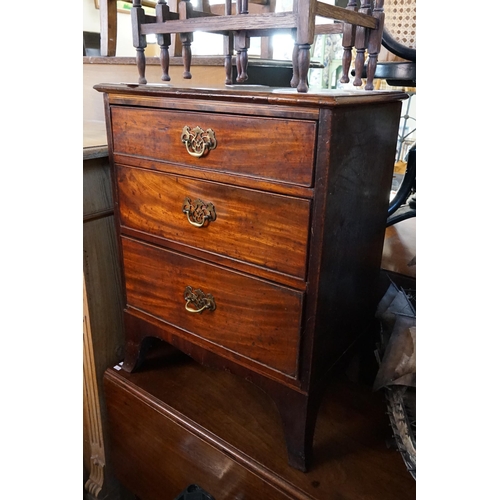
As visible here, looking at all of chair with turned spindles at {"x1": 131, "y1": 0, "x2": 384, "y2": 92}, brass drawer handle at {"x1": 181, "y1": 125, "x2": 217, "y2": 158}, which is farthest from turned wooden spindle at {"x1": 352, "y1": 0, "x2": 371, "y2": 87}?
brass drawer handle at {"x1": 181, "y1": 125, "x2": 217, "y2": 158}

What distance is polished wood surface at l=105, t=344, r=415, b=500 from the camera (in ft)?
2.73

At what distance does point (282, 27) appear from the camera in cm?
62

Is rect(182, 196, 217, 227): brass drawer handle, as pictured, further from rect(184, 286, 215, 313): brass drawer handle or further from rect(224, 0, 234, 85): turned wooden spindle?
rect(224, 0, 234, 85): turned wooden spindle

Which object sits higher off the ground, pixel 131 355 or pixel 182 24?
A: pixel 182 24

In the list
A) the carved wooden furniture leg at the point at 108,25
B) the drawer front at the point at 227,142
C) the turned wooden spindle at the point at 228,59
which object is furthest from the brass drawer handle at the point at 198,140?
the carved wooden furniture leg at the point at 108,25

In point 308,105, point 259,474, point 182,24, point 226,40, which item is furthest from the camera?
point 226,40

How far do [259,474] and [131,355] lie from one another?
1.35 ft

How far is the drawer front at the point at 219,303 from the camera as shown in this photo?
2.51 ft

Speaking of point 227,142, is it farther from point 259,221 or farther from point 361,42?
point 361,42

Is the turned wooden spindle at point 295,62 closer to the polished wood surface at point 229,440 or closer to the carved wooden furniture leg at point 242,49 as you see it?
the carved wooden furniture leg at point 242,49

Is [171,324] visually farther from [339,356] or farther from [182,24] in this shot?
[182,24]

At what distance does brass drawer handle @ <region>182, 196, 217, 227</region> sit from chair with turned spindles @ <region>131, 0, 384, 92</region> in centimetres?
22

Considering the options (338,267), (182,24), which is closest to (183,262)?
(338,267)

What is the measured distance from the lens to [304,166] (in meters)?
0.65
